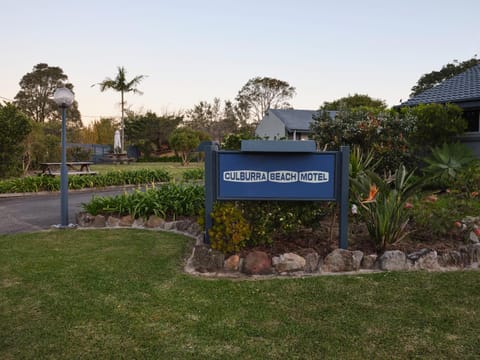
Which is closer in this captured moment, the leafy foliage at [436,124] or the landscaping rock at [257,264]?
the landscaping rock at [257,264]

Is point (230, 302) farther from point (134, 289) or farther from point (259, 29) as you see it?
point (259, 29)

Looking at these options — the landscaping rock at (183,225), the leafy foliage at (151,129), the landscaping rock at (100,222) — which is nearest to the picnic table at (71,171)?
the landscaping rock at (100,222)

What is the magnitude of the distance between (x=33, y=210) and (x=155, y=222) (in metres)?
3.97

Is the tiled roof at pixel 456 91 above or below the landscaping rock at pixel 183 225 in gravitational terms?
above

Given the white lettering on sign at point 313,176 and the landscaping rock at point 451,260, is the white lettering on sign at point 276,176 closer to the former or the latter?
the white lettering on sign at point 313,176

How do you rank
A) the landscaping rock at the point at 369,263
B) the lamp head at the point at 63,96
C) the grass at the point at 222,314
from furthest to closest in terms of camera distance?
the lamp head at the point at 63,96
the landscaping rock at the point at 369,263
the grass at the point at 222,314

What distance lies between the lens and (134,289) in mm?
3916

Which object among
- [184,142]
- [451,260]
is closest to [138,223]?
[451,260]

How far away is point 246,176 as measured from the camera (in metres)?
4.68

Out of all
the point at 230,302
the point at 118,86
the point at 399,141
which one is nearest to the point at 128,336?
the point at 230,302

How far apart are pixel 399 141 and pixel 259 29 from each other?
602 centimetres

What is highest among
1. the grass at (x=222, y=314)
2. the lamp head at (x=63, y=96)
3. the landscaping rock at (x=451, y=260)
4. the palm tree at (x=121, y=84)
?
the palm tree at (x=121, y=84)

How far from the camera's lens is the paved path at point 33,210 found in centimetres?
742

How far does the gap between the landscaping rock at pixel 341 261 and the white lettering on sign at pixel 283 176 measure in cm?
96
